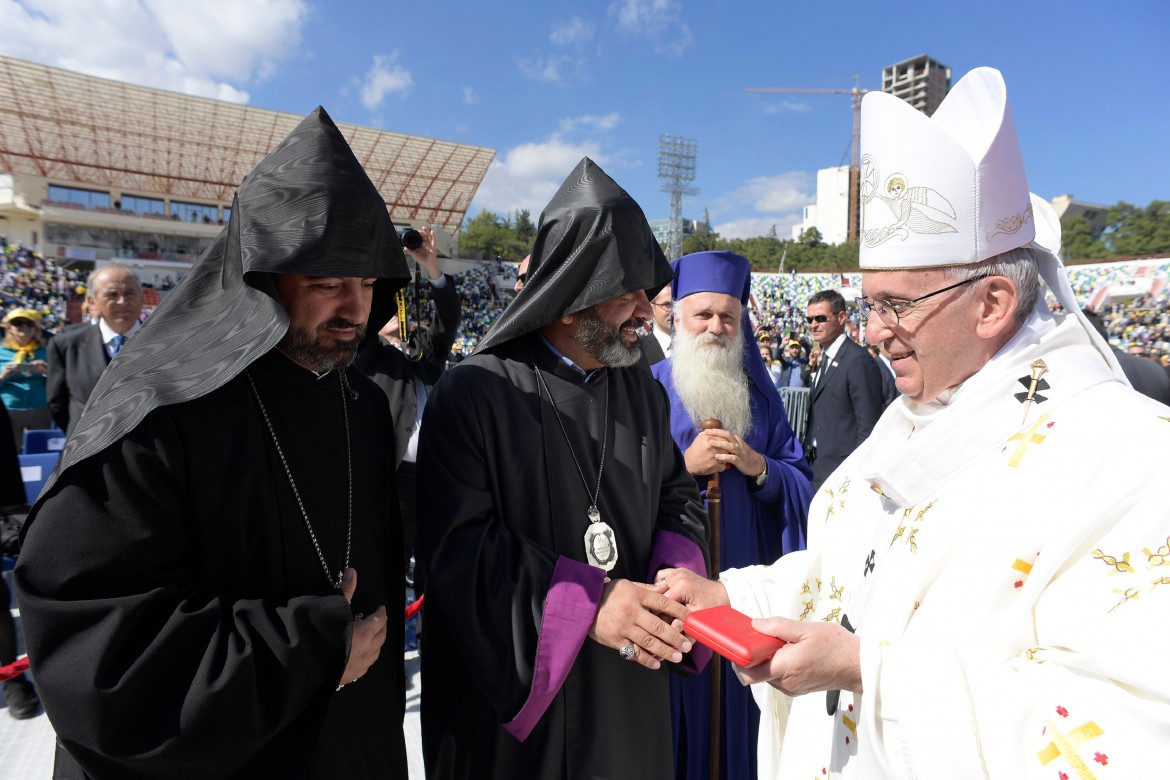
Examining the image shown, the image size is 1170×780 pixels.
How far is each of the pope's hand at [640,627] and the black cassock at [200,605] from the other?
1.98ft

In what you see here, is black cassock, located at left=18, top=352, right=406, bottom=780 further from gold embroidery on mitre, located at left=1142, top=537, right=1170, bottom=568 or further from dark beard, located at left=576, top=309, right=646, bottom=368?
gold embroidery on mitre, located at left=1142, top=537, right=1170, bottom=568

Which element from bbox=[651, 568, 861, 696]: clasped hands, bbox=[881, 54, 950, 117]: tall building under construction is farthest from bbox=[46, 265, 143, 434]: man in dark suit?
bbox=[881, 54, 950, 117]: tall building under construction

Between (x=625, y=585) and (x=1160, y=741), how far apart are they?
103cm

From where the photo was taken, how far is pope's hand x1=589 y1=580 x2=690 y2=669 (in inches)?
64.9

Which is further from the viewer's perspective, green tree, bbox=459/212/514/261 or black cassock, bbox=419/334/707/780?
green tree, bbox=459/212/514/261

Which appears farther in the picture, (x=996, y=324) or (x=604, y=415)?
(x=604, y=415)

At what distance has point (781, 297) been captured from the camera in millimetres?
37625

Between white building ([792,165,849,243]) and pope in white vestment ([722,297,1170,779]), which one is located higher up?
white building ([792,165,849,243])

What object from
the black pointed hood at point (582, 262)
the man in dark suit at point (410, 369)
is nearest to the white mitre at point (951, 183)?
the black pointed hood at point (582, 262)

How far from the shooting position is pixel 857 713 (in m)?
1.44

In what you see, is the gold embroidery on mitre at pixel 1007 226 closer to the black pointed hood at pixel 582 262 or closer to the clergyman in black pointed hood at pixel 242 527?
the black pointed hood at pixel 582 262

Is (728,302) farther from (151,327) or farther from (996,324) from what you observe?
(151,327)

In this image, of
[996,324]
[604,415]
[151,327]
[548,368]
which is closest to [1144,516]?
[996,324]

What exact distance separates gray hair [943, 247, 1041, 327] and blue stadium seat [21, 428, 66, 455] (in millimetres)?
6209
